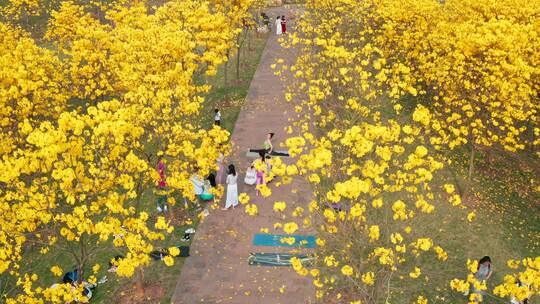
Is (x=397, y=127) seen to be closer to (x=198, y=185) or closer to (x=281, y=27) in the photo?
(x=198, y=185)

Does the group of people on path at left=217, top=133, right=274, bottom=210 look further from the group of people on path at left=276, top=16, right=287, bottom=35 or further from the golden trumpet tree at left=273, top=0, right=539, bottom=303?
the group of people on path at left=276, top=16, right=287, bottom=35

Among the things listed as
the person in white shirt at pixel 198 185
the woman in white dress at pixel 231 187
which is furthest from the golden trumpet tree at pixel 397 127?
the person in white shirt at pixel 198 185

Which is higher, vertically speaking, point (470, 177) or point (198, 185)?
point (198, 185)

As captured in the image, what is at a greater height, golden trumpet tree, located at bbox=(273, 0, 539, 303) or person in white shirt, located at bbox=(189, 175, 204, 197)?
golden trumpet tree, located at bbox=(273, 0, 539, 303)

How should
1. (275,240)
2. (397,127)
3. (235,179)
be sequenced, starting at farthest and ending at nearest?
(235,179)
(275,240)
(397,127)

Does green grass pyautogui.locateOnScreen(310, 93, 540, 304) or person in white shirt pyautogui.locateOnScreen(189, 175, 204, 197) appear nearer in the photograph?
green grass pyautogui.locateOnScreen(310, 93, 540, 304)

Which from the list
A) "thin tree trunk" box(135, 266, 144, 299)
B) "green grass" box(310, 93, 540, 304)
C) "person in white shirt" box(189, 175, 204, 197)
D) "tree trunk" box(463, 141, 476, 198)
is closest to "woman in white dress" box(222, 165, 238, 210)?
"person in white shirt" box(189, 175, 204, 197)

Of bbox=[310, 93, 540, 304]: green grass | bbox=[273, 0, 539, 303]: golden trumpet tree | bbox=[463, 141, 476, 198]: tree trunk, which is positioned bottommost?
bbox=[310, 93, 540, 304]: green grass

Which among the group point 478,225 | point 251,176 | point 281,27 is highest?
point 281,27

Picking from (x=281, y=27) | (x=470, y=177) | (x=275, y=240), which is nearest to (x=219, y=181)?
(x=275, y=240)

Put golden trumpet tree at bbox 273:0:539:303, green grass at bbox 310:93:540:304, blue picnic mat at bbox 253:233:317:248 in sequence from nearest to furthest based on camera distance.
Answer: golden trumpet tree at bbox 273:0:539:303
green grass at bbox 310:93:540:304
blue picnic mat at bbox 253:233:317:248

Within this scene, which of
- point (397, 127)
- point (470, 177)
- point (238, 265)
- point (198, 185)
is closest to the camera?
point (397, 127)

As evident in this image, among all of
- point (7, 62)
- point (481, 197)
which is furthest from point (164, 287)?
point (481, 197)

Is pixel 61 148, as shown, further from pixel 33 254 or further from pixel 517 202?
pixel 517 202
